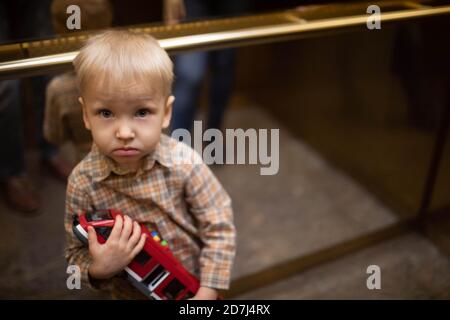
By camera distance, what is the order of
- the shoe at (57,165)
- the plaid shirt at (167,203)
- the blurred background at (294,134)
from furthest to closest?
the shoe at (57,165)
the blurred background at (294,134)
the plaid shirt at (167,203)

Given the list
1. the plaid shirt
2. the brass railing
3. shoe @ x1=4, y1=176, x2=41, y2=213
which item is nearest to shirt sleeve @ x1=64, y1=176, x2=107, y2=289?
the plaid shirt

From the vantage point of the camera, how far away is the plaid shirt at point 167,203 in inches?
34.7

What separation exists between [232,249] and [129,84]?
1.29ft

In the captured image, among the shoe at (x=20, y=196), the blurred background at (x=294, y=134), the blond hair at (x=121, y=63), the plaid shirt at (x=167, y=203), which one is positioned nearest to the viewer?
the blond hair at (x=121, y=63)

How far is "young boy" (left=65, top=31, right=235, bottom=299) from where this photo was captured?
0.78 metres

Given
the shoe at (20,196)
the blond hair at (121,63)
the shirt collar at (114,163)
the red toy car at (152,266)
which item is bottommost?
the shoe at (20,196)

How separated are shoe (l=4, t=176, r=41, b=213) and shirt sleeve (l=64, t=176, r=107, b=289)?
2.00 ft

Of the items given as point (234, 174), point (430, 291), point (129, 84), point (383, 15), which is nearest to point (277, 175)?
point (234, 174)

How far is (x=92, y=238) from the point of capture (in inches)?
32.4

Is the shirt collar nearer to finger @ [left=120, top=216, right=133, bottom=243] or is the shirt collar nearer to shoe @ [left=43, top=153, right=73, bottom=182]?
finger @ [left=120, top=216, right=133, bottom=243]

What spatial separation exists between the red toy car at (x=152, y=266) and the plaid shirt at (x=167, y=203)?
3 centimetres

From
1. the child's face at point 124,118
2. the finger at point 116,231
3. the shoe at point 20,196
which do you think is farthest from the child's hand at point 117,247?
the shoe at point 20,196

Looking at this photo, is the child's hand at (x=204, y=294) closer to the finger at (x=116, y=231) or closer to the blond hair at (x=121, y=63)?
the finger at (x=116, y=231)

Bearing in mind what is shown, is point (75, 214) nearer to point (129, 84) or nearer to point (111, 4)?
point (129, 84)
